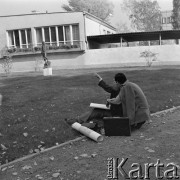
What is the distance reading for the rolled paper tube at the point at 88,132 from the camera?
5.86 metres

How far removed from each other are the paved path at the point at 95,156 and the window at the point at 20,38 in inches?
1085

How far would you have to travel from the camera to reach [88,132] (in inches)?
238

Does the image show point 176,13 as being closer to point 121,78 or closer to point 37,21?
point 37,21

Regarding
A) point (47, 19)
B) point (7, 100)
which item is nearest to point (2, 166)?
point (7, 100)

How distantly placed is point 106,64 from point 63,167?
2607 cm

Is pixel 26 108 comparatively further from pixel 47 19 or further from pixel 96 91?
pixel 47 19

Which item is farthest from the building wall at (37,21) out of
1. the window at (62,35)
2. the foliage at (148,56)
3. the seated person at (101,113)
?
the seated person at (101,113)

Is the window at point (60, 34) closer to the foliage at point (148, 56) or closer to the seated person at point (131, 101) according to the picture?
the foliage at point (148, 56)

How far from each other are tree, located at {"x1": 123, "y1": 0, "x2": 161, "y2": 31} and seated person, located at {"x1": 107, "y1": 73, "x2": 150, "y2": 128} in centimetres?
5308

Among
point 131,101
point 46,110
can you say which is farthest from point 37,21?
point 131,101

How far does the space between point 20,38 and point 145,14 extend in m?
31.7

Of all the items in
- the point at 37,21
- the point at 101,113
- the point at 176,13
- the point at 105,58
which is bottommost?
the point at 101,113

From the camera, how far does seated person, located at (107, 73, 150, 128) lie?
6.14 metres

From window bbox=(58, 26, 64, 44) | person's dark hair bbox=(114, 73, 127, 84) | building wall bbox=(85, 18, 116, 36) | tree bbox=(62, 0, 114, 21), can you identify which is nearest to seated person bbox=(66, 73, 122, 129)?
person's dark hair bbox=(114, 73, 127, 84)
